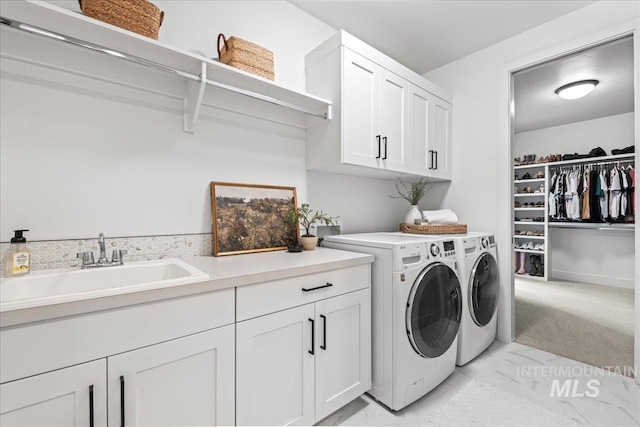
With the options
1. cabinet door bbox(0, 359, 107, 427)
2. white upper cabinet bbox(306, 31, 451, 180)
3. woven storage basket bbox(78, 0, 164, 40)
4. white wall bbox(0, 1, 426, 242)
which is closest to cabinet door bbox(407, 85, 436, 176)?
white upper cabinet bbox(306, 31, 451, 180)

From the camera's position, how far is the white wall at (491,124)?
7.73ft

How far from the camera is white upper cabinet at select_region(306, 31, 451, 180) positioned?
1.96 meters

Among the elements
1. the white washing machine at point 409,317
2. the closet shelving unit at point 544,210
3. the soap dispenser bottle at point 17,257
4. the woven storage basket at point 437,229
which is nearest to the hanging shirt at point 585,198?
the closet shelving unit at point 544,210

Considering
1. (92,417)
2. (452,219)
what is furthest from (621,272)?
(92,417)

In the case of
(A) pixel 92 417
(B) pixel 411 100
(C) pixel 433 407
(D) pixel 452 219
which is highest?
(B) pixel 411 100

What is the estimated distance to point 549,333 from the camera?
270 centimetres

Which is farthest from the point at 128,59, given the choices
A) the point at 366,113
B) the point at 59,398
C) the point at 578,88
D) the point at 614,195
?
the point at 614,195

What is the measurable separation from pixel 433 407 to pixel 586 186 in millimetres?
4514

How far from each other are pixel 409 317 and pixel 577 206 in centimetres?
443

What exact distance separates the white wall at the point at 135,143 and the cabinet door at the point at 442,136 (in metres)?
1.36

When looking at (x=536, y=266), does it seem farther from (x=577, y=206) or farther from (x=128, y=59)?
(x=128, y=59)

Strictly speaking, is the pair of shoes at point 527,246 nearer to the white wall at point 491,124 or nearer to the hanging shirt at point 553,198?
the hanging shirt at point 553,198

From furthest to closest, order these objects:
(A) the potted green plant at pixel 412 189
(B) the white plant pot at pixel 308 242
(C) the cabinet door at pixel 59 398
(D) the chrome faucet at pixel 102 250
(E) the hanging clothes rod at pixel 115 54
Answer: (A) the potted green plant at pixel 412 189 → (B) the white plant pot at pixel 308 242 → (D) the chrome faucet at pixel 102 250 → (E) the hanging clothes rod at pixel 115 54 → (C) the cabinet door at pixel 59 398

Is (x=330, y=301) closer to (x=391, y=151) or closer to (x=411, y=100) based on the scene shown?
(x=391, y=151)
